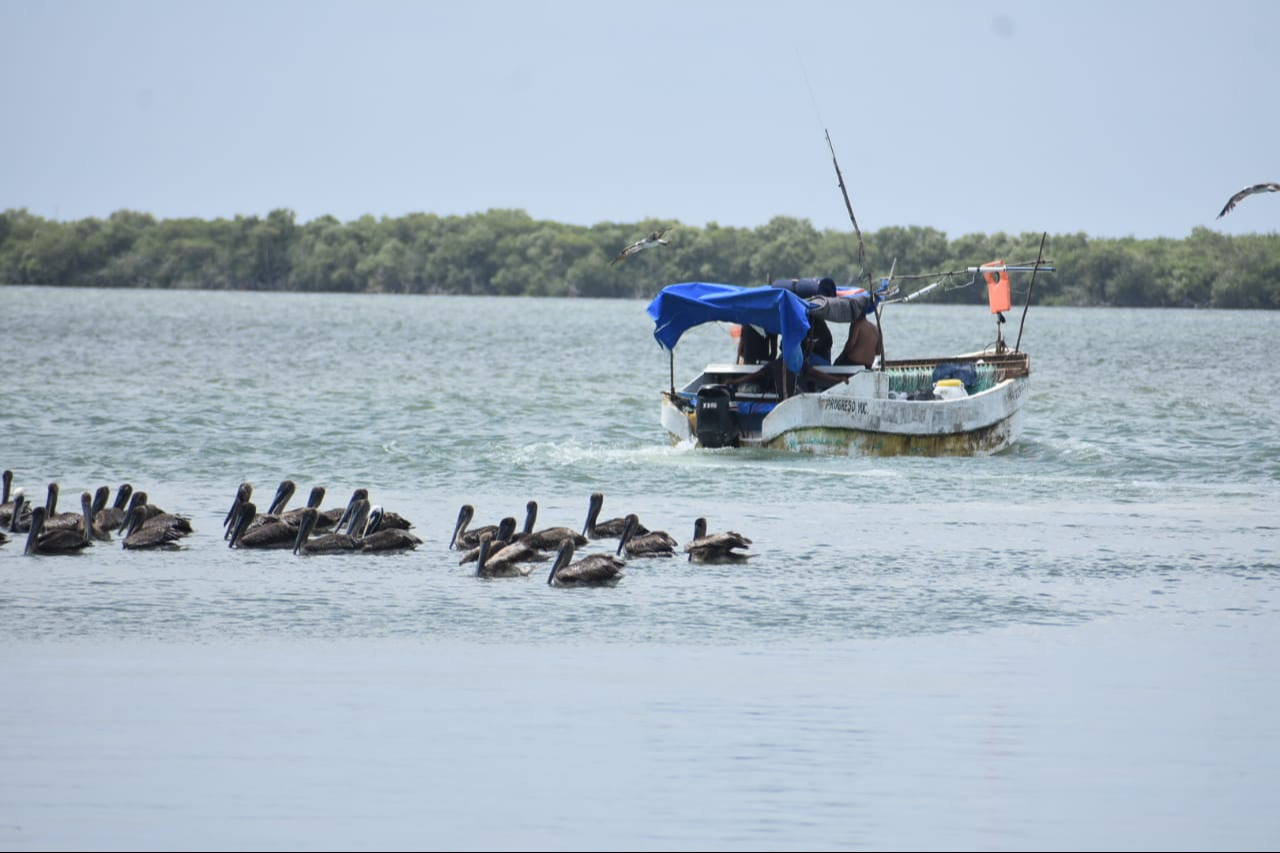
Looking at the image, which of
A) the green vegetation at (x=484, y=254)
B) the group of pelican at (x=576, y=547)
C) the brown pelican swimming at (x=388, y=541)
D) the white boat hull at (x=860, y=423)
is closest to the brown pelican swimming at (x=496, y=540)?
the group of pelican at (x=576, y=547)

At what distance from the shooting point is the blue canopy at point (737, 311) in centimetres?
2472

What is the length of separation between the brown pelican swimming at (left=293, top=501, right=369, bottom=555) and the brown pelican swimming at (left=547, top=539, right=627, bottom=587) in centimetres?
232

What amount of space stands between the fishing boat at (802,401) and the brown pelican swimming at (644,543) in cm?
796

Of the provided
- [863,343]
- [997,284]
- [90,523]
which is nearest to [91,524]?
[90,523]

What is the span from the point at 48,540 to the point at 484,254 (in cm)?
16583

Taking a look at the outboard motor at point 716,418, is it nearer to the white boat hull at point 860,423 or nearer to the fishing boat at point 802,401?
the fishing boat at point 802,401

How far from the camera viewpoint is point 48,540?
15758 mm

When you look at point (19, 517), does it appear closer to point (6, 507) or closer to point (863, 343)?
point (6, 507)

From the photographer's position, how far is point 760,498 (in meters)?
21.0

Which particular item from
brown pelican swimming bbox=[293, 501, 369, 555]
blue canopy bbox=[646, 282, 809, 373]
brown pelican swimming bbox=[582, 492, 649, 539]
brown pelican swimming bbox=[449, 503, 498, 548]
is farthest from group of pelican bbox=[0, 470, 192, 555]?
blue canopy bbox=[646, 282, 809, 373]

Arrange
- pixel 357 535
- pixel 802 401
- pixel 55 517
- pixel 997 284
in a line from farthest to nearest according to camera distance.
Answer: pixel 997 284
pixel 802 401
pixel 55 517
pixel 357 535

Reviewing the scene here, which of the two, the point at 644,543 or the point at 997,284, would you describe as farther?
the point at 997,284

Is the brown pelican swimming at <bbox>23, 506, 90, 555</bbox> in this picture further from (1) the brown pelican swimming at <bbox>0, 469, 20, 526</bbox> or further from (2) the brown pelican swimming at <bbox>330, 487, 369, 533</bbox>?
(2) the brown pelican swimming at <bbox>330, 487, 369, 533</bbox>

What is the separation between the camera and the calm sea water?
8.61 m
